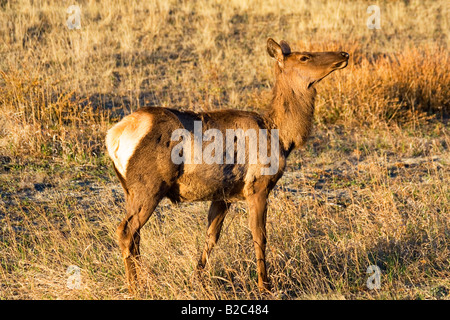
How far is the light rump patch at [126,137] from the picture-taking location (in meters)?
5.31

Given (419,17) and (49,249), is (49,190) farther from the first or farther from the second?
(419,17)

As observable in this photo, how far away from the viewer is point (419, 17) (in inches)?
691

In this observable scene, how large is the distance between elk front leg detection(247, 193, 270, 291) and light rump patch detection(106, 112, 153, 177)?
123 cm

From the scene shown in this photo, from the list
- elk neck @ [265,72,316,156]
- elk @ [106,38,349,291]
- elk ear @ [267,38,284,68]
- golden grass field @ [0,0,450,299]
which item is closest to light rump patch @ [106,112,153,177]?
elk @ [106,38,349,291]

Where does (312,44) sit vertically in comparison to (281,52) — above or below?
below

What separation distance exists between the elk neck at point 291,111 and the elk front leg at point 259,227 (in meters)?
0.68

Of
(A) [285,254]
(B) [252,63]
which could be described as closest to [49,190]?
(A) [285,254]

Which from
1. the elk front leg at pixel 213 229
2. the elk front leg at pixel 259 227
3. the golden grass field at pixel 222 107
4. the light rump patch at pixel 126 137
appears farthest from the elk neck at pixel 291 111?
the light rump patch at pixel 126 137

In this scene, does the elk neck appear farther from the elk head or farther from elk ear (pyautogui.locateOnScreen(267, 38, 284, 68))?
elk ear (pyautogui.locateOnScreen(267, 38, 284, 68))

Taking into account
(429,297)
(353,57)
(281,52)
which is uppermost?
(281,52)

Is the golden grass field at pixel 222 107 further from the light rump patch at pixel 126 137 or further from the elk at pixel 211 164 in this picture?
the light rump patch at pixel 126 137

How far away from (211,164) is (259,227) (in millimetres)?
796

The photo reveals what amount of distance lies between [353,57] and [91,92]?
225 inches

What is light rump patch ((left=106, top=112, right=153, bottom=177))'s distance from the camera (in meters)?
5.31
